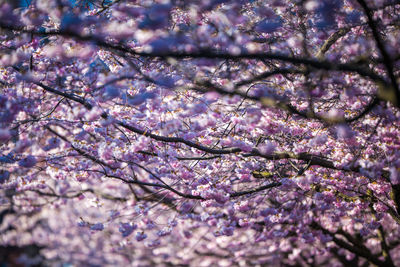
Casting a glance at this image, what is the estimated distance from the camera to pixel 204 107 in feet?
16.2

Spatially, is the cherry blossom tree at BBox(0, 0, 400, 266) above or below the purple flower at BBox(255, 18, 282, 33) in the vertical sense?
below

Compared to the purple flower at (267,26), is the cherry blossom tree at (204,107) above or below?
below

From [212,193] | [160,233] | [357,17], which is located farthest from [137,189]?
[357,17]

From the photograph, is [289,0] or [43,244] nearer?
[289,0]

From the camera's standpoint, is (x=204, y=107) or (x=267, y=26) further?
(x=204, y=107)

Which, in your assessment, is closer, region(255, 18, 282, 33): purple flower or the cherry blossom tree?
the cherry blossom tree

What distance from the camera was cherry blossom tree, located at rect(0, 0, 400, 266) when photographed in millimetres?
3330

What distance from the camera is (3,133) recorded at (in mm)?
3531

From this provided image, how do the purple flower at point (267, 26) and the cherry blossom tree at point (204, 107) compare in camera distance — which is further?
the purple flower at point (267, 26)

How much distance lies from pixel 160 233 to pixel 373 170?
155 inches

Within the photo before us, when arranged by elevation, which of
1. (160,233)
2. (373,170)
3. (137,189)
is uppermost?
(137,189)

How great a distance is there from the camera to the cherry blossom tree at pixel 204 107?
3330mm

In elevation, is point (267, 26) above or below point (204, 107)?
above

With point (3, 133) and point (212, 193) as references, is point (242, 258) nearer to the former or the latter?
point (212, 193)
